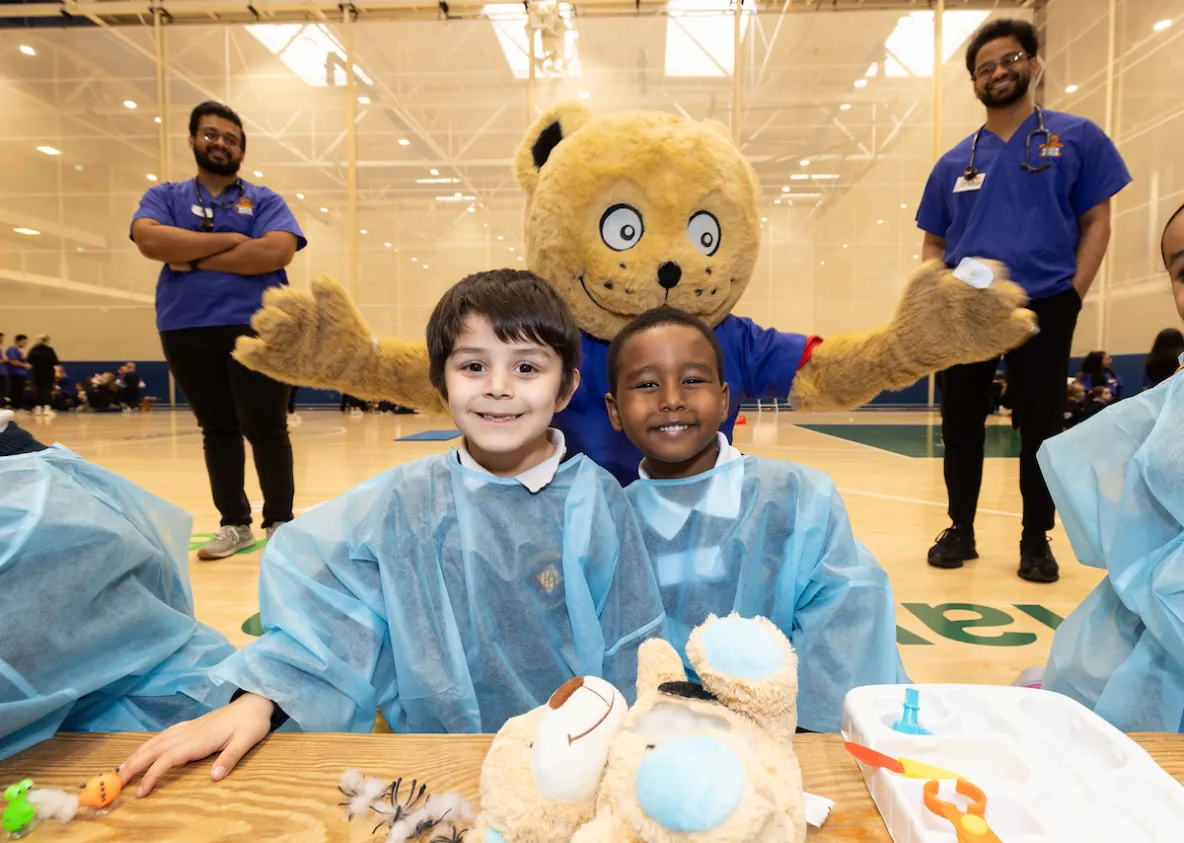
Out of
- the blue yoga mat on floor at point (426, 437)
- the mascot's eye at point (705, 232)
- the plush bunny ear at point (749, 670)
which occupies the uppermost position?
the mascot's eye at point (705, 232)

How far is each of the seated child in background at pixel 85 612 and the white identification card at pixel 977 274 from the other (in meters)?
1.42

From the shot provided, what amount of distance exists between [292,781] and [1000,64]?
2.41m

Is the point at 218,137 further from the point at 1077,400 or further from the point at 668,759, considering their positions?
the point at 1077,400

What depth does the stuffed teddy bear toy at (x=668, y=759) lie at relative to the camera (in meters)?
0.46

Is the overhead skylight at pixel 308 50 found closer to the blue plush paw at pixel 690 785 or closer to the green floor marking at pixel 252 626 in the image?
the green floor marking at pixel 252 626

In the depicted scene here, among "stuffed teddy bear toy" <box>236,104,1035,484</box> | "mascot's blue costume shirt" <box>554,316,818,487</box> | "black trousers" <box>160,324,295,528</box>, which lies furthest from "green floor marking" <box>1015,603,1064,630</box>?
"black trousers" <box>160,324,295,528</box>

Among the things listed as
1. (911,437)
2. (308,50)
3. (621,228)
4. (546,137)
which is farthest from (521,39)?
(621,228)

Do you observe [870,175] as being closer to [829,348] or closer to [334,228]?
[334,228]

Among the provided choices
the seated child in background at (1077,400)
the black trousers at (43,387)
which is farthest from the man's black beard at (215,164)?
the black trousers at (43,387)

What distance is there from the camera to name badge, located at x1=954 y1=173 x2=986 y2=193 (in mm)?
2113

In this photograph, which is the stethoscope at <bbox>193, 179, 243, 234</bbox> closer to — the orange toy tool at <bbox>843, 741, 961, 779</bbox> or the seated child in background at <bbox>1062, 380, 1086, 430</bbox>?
the orange toy tool at <bbox>843, 741, 961, 779</bbox>

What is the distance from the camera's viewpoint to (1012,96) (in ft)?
6.82

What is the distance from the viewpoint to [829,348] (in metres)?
1.54

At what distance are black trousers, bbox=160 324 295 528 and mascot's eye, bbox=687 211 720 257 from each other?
61.1 inches
